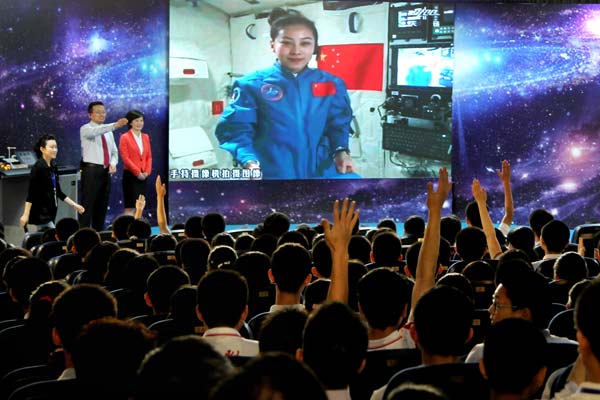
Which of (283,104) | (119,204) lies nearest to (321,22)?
(283,104)

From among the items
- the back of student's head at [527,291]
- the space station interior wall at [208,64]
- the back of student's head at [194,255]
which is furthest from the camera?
the space station interior wall at [208,64]

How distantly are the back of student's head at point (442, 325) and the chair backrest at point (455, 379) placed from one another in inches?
6.7

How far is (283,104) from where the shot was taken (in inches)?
502

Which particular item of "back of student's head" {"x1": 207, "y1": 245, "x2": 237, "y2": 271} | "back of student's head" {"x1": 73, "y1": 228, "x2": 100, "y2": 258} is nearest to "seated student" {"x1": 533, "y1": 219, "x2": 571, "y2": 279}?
"back of student's head" {"x1": 207, "y1": 245, "x2": 237, "y2": 271}

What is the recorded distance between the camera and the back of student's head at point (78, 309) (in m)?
3.22

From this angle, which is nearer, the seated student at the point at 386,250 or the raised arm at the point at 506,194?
the seated student at the point at 386,250

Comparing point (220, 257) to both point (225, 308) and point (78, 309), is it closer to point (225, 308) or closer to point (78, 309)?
point (225, 308)

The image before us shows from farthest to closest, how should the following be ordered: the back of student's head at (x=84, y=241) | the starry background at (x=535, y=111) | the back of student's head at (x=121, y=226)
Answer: the starry background at (x=535, y=111)
the back of student's head at (x=121, y=226)
the back of student's head at (x=84, y=241)

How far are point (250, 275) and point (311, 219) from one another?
7952 mm

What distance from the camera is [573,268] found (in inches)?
195

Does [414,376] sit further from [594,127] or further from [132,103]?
[594,127]

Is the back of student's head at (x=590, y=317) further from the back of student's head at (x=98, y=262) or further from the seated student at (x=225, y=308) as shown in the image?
the back of student's head at (x=98, y=262)

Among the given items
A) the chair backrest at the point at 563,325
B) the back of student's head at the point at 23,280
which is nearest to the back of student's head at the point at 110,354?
the chair backrest at the point at 563,325

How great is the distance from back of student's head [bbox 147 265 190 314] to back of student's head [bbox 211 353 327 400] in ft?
9.36
